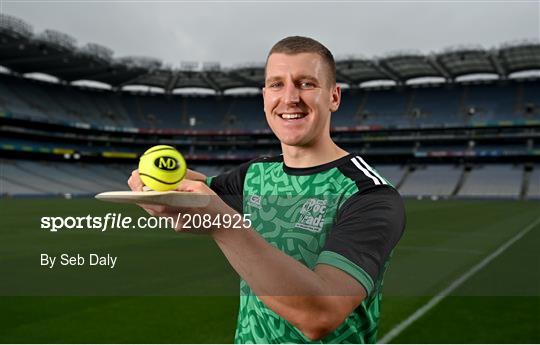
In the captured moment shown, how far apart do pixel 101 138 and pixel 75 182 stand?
539 inches

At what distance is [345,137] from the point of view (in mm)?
67500

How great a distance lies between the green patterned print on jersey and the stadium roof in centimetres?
4769

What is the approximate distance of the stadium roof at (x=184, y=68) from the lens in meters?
48.0

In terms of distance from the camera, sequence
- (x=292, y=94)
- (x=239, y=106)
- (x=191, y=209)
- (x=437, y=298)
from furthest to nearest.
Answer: (x=239, y=106) → (x=437, y=298) → (x=292, y=94) → (x=191, y=209)

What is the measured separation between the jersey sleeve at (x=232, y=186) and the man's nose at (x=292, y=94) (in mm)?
904

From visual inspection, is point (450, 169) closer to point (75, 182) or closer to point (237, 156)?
point (237, 156)

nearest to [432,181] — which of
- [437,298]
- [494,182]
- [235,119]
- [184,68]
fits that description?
[494,182]

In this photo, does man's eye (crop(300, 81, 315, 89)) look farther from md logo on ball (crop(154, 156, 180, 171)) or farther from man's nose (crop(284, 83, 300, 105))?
md logo on ball (crop(154, 156, 180, 171))

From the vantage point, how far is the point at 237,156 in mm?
68562

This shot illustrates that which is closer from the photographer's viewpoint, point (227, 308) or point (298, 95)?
point (298, 95)

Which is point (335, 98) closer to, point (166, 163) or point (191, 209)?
point (166, 163)

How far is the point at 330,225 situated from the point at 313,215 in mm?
99

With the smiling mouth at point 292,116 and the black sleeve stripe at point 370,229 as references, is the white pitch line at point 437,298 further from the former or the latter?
the smiling mouth at point 292,116

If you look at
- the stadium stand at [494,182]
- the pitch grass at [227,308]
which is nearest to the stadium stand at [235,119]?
the stadium stand at [494,182]
